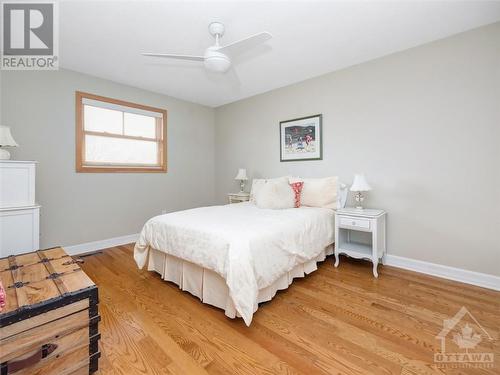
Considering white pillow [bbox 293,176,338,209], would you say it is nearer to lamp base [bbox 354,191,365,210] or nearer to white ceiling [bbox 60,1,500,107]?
lamp base [bbox 354,191,365,210]

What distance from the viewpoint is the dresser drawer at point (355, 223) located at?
99.7 inches

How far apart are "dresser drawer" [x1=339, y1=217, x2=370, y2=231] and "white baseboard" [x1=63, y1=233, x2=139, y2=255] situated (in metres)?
3.25

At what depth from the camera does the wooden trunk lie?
102 cm

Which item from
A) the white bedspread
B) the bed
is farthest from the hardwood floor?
the white bedspread

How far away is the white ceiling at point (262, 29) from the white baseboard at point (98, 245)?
2.45m

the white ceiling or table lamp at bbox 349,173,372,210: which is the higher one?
the white ceiling

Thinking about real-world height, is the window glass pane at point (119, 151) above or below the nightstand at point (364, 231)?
above

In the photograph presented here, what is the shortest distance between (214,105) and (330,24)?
303 centimetres

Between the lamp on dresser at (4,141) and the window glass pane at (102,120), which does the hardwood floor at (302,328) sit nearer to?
the lamp on dresser at (4,141)

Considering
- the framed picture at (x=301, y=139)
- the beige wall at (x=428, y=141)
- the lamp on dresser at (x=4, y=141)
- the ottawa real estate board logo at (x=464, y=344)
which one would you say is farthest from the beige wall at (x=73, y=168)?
the ottawa real estate board logo at (x=464, y=344)

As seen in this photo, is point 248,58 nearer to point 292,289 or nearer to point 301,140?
point 301,140

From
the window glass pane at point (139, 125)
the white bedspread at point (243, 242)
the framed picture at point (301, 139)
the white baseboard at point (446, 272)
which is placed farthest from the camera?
the window glass pane at point (139, 125)

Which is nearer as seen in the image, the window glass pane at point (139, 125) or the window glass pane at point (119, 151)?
the window glass pane at point (119, 151)

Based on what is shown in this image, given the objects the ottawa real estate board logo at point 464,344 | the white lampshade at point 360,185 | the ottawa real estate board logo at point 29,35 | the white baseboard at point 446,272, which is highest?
the ottawa real estate board logo at point 29,35
